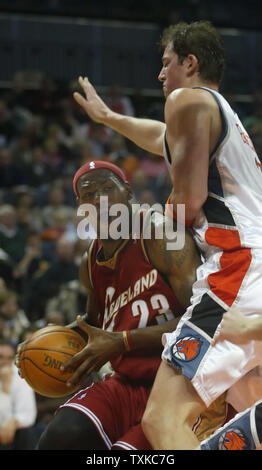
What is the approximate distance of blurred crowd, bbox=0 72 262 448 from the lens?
21.3 ft

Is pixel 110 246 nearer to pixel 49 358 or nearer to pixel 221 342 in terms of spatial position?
pixel 49 358

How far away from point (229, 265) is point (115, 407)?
2.82 feet

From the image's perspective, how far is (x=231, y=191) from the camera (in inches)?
111

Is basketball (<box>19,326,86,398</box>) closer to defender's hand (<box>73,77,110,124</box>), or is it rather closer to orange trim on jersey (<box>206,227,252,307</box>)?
orange trim on jersey (<box>206,227,252,307</box>)

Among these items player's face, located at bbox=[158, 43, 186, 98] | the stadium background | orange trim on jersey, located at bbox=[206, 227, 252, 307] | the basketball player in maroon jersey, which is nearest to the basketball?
the basketball player in maroon jersey

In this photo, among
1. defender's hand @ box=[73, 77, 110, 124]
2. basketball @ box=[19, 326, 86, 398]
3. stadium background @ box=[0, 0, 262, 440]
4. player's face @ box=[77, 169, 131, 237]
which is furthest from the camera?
stadium background @ box=[0, 0, 262, 440]

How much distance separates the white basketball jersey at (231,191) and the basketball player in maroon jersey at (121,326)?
234mm

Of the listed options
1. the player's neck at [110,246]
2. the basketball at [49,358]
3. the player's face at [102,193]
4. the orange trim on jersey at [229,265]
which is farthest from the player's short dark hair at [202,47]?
the basketball at [49,358]

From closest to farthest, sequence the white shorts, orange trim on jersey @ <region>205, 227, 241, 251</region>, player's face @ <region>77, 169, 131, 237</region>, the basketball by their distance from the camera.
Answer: the white shorts → orange trim on jersey @ <region>205, 227, 241, 251</region> → the basketball → player's face @ <region>77, 169, 131, 237</region>

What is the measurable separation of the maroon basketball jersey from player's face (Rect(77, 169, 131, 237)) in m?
0.18

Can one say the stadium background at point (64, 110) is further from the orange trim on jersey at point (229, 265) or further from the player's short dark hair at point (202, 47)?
the player's short dark hair at point (202, 47)

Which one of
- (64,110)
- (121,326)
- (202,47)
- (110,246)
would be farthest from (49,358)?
(64,110)

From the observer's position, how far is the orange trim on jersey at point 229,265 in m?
2.68

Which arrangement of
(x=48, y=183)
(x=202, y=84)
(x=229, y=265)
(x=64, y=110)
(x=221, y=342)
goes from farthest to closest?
(x=64, y=110) → (x=48, y=183) → (x=202, y=84) → (x=229, y=265) → (x=221, y=342)
